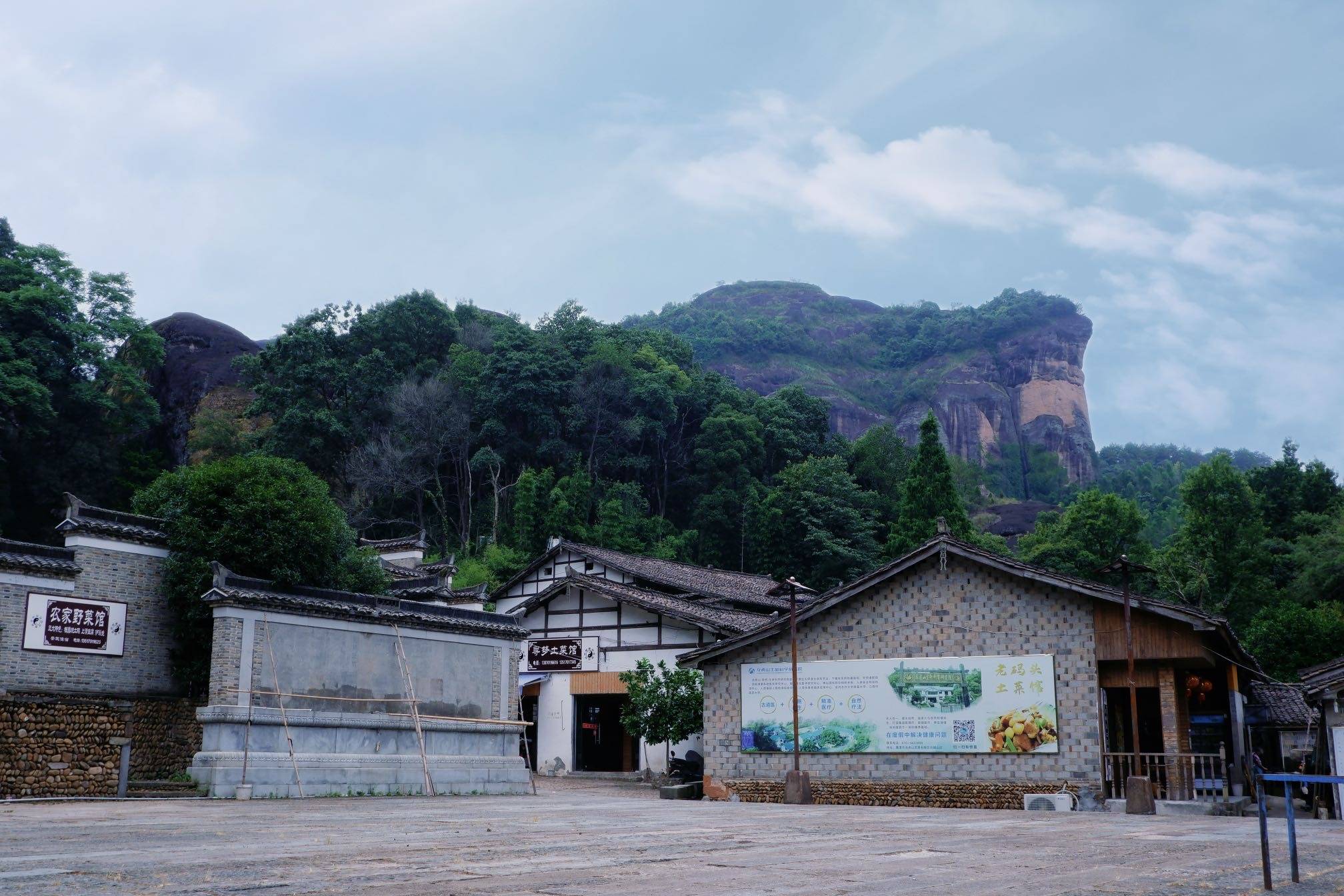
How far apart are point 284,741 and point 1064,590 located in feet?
45.1

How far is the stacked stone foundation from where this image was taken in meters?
20.1

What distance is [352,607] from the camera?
20.4 m

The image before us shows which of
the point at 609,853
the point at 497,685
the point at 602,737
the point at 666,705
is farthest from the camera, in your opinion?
the point at 602,737

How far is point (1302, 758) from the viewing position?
27.1 metres

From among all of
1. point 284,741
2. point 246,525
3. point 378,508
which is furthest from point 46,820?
point 378,508

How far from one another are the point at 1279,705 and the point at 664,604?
1607 cm

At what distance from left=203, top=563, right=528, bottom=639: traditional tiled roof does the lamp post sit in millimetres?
5669

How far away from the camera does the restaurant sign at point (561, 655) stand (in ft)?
102

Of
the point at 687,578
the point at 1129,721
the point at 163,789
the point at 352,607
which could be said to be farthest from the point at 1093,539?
the point at 163,789

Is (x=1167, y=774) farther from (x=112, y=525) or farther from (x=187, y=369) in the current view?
(x=187, y=369)

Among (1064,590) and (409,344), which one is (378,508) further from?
(1064,590)

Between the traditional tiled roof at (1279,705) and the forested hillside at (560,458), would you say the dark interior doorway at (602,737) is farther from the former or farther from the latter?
the traditional tiled roof at (1279,705)

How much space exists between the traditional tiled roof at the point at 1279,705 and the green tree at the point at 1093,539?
15.0 m

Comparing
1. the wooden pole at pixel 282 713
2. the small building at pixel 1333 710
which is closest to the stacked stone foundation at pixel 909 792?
the small building at pixel 1333 710
